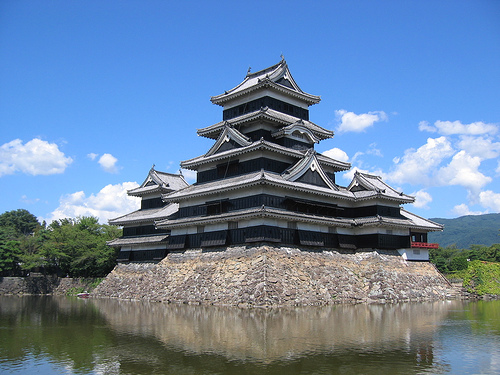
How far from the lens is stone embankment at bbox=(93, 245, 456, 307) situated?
2961cm

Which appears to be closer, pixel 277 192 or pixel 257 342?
pixel 257 342

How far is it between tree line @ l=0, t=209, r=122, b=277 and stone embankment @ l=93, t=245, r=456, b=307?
13.7 metres

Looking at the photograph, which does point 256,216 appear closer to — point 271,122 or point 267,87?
point 271,122

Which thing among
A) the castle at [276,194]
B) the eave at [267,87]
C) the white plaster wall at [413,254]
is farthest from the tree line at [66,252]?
the white plaster wall at [413,254]

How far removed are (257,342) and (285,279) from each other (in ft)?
42.0

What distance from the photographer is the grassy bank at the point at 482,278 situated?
1586 inches

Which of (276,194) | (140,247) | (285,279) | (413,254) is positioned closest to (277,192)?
(276,194)

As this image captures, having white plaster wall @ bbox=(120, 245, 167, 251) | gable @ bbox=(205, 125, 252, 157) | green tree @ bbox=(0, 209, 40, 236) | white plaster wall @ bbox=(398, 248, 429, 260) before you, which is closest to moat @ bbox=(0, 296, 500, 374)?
white plaster wall @ bbox=(398, 248, 429, 260)

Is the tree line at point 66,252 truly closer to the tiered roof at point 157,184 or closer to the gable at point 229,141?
the tiered roof at point 157,184

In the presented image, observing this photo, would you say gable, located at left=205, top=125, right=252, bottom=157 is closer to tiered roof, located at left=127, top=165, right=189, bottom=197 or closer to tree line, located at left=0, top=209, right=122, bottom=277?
tiered roof, located at left=127, top=165, right=189, bottom=197

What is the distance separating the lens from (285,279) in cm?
3000

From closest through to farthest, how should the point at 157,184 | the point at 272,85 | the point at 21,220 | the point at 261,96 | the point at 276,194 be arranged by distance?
1. the point at 276,194
2. the point at 272,85
3. the point at 261,96
4. the point at 157,184
5. the point at 21,220

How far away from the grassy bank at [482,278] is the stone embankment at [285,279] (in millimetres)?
1824

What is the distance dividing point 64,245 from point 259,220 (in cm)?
3480
